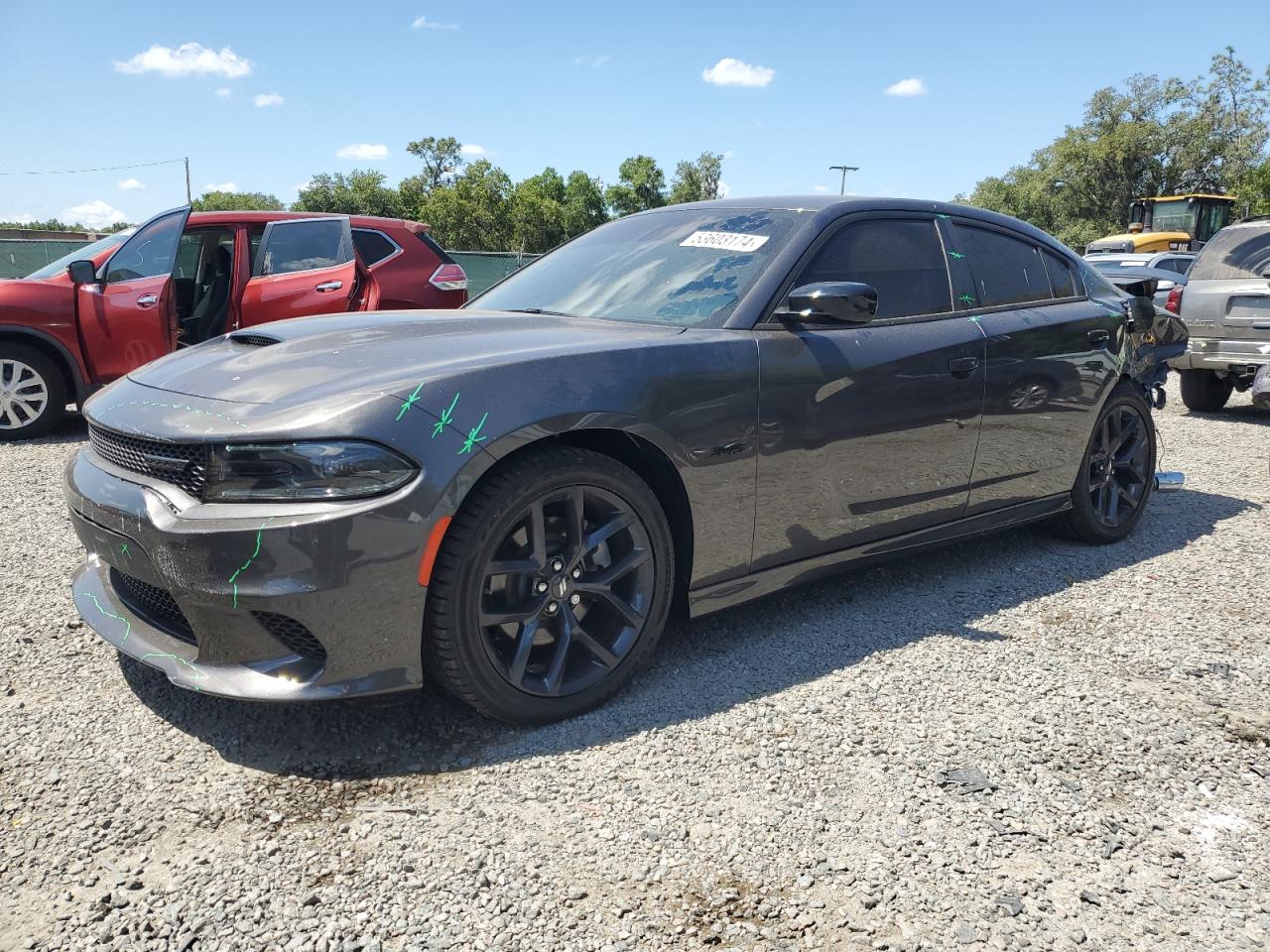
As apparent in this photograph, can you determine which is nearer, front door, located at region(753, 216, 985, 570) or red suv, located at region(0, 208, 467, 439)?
front door, located at region(753, 216, 985, 570)

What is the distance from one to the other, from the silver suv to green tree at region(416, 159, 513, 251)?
56.3 m

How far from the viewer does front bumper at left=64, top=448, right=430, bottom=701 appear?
2.34 meters

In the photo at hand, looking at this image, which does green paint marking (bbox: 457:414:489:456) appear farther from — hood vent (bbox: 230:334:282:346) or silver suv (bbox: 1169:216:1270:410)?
silver suv (bbox: 1169:216:1270:410)

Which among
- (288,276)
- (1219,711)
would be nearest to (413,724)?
(1219,711)

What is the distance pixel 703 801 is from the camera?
2447 millimetres

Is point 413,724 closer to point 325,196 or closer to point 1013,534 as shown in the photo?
point 1013,534

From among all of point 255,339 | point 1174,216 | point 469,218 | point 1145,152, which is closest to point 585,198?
point 469,218

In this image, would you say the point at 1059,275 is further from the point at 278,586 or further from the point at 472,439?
the point at 278,586

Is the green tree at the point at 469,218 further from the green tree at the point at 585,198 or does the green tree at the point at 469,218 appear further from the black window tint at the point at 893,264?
the black window tint at the point at 893,264

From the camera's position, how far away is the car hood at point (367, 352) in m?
2.57

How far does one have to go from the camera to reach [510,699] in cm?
270

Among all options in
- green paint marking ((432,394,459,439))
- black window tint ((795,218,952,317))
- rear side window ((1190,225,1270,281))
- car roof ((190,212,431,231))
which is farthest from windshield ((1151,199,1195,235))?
Answer: green paint marking ((432,394,459,439))

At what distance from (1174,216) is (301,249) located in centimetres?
2719

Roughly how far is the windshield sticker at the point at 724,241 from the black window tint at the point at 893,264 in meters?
0.22
